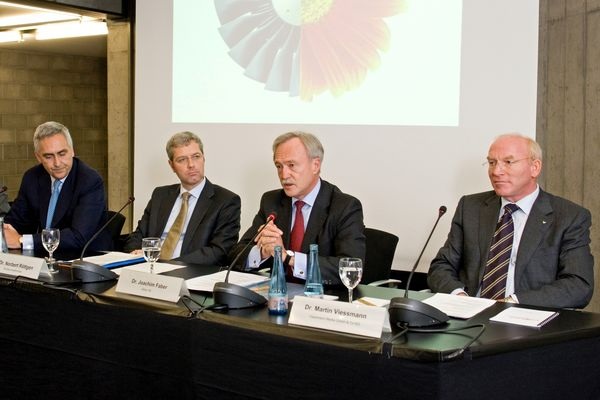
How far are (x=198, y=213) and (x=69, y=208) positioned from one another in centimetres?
71

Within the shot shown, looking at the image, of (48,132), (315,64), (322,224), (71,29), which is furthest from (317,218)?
(71,29)

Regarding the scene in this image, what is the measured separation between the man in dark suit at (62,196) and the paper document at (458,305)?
196 centimetres

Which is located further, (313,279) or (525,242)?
(525,242)

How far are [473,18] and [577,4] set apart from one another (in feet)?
1.80

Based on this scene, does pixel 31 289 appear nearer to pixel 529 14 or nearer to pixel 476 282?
pixel 476 282

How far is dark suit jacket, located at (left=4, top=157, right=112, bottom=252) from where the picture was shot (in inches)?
150

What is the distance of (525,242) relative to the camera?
305 centimetres

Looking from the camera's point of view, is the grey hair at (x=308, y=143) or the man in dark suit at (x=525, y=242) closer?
the man in dark suit at (x=525, y=242)

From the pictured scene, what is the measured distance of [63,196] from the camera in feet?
13.1

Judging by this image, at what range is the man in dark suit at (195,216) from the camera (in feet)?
12.2

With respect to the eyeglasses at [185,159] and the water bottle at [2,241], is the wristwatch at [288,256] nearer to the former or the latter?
the eyeglasses at [185,159]

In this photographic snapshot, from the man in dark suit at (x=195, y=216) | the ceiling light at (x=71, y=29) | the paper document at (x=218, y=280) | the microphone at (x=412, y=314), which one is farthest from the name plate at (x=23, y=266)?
the ceiling light at (x=71, y=29)

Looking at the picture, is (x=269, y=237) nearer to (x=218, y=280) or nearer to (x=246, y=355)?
(x=218, y=280)

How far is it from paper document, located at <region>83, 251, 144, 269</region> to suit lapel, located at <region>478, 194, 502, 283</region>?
4.66ft
